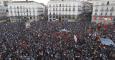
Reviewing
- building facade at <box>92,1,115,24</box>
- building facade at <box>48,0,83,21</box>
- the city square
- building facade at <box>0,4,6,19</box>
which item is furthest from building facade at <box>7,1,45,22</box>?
building facade at <box>92,1,115,24</box>

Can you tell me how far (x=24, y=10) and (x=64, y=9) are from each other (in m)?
15.6

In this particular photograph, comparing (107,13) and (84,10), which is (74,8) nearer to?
(84,10)

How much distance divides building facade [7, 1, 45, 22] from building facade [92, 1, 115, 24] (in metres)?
22.8

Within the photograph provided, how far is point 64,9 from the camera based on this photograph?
52.0 meters

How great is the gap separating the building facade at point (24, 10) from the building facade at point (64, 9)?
250 inches

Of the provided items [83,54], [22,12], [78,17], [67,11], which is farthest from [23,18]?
[83,54]

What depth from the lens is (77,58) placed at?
44.3 feet

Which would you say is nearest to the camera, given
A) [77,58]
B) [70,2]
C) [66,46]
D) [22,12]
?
[77,58]

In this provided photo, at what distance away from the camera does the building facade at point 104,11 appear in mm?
42438

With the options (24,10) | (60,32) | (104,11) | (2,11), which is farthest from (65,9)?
(2,11)

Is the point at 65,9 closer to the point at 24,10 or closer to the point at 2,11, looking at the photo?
the point at 24,10

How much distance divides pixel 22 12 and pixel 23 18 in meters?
2.33

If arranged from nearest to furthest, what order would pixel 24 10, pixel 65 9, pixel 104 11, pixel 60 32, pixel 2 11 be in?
pixel 60 32 → pixel 104 11 → pixel 65 9 → pixel 24 10 → pixel 2 11

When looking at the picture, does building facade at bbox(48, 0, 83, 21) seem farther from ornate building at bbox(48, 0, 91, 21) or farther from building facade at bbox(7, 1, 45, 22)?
building facade at bbox(7, 1, 45, 22)
